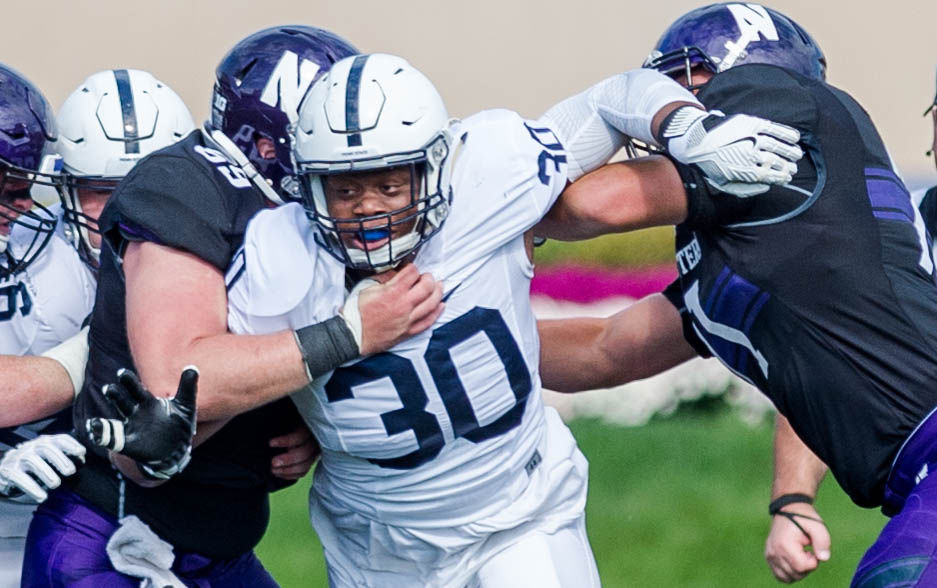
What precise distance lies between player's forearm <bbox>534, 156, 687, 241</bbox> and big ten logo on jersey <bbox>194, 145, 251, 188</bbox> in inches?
28.4

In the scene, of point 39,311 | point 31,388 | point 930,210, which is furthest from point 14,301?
point 930,210

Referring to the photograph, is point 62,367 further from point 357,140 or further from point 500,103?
point 500,103

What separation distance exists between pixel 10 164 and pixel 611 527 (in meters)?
3.50

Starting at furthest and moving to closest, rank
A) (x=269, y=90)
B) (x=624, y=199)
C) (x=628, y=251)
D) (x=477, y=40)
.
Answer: (x=477, y=40), (x=628, y=251), (x=269, y=90), (x=624, y=199)

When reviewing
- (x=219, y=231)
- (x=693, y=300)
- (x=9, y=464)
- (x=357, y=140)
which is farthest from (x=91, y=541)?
(x=693, y=300)

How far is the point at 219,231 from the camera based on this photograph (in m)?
3.41

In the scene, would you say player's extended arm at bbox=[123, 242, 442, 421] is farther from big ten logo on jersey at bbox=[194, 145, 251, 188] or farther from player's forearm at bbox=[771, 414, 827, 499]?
player's forearm at bbox=[771, 414, 827, 499]

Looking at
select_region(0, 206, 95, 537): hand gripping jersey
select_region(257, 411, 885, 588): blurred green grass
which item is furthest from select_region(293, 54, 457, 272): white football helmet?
select_region(257, 411, 885, 588): blurred green grass

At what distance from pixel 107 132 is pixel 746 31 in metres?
1.66

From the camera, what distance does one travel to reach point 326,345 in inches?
129

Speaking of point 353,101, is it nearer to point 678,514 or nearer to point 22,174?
point 22,174

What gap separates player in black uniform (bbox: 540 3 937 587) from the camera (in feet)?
10.9

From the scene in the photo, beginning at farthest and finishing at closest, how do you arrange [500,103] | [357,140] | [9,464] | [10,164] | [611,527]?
[500,103], [611,527], [10,164], [9,464], [357,140]

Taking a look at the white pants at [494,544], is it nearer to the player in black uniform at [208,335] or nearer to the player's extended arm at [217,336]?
the player in black uniform at [208,335]
